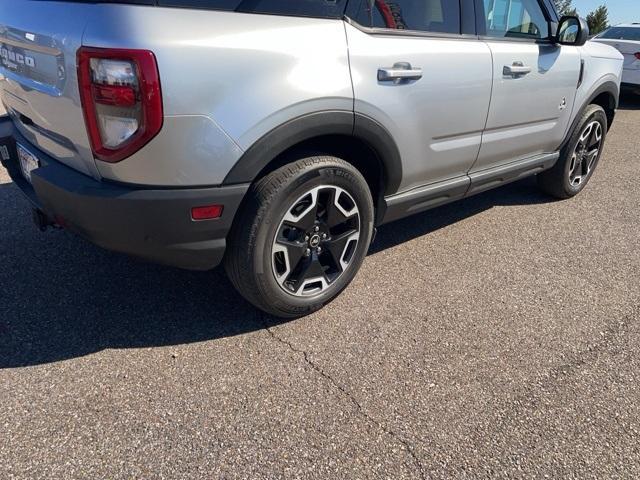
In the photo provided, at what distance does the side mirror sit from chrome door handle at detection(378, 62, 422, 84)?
1641 millimetres

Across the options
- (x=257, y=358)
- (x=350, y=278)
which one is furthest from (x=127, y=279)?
(x=350, y=278)

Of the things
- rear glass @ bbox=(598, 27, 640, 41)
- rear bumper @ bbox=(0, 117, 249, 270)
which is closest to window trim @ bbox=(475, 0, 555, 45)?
rear bumper @ bbox=(0, 117, 249, 270)

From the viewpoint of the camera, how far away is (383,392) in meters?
2.18

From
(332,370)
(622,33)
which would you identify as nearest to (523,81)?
(332,370)

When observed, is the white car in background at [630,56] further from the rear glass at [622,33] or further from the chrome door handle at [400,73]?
the chrome door handle at [400,73]

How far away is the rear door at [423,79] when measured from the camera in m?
2.40

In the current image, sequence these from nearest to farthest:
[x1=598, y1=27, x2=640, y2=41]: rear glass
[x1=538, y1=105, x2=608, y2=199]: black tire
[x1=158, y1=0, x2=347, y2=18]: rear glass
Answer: [x1=158, y1=0, x2=347, y2=18]: rear glass → [x1=538, y1=105, x2=608, y2=199]: black tire → [x1=598, y1=27, x2=640, y2=41]: rear glass

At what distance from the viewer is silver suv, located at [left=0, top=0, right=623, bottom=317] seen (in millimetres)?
1856

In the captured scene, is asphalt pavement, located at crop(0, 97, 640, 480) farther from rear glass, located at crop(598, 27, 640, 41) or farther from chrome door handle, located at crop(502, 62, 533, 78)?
rear glass, located at crop(598, 27, 640, 41)

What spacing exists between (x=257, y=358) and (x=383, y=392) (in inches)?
23.6

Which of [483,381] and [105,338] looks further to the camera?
[105,338]

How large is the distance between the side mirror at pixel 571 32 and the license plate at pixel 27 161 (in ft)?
11.1

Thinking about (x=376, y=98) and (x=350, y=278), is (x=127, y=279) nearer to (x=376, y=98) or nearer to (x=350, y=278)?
(x=350, y=278)

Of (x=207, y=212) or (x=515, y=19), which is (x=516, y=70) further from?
(x=207, y=212)
